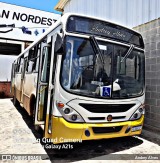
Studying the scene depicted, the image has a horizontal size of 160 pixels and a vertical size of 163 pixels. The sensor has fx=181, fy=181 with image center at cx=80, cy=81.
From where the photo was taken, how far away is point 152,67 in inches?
215

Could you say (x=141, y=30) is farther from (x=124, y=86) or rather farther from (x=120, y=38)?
(x=124, y=86)

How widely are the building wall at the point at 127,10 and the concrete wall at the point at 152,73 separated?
33 cm

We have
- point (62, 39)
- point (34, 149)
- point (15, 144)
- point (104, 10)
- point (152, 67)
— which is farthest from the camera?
point (104, 10)

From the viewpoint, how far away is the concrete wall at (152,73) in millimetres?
5262

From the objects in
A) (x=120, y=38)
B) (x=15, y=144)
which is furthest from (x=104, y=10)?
(x=15, y=144)

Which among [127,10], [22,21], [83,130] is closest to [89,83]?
[83,130]

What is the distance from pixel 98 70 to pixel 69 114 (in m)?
1.01

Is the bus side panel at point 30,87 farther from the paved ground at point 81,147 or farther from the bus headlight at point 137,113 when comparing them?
the bus headlight at point 137,113

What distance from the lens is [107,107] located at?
3.53 meters

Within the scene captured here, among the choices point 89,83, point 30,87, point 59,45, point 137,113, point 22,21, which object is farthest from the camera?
point 22,21

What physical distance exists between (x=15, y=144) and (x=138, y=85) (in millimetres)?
3056

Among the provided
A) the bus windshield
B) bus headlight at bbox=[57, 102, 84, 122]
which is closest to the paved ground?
bus headlight at bbox=[57, 102, 84, 122]

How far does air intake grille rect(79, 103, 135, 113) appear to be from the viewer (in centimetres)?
337

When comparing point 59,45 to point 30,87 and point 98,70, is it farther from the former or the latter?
point 30,87
